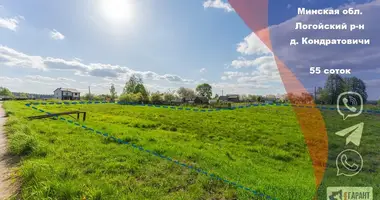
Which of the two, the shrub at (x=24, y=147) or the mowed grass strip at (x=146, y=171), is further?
the shrub at (x=24, y=147)

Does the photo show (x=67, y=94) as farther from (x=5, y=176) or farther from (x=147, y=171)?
(x=147, y=171)

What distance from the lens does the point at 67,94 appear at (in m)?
84.9

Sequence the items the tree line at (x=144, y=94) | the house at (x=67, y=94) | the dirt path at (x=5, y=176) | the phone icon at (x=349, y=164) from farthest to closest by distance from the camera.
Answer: the house at (x=67, y=94), the tree line at (x=144, y=94), the phone icon at (x=349, y=164), the dirt path at (x=5, y=176)

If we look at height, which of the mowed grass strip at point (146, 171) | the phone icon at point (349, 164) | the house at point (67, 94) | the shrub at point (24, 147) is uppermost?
the house at point (67, 94)

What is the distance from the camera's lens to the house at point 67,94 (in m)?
82.8

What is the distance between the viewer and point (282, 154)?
7.29 m

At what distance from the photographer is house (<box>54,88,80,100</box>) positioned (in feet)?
271

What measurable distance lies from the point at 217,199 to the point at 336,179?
11.9 ft

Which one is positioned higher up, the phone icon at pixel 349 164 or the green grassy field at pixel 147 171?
the green grassy field at pixel 147 171

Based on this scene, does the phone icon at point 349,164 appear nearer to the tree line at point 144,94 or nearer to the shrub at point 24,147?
the shrub at point 24,147

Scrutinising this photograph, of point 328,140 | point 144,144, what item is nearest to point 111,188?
point 144,144

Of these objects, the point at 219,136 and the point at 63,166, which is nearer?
the point at 63,166

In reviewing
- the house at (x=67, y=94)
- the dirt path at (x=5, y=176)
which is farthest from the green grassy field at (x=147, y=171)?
the house at (x=67, y=94)

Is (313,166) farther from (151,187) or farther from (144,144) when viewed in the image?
(144,144)
